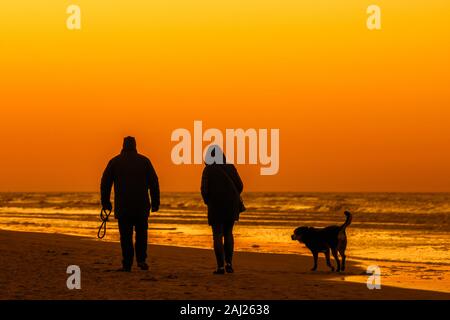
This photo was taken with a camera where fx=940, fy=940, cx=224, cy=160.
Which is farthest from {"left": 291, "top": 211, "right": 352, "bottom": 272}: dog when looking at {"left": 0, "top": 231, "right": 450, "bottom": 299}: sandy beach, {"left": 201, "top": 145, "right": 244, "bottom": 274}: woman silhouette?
{"left": 201, "top": 145, "right": 244, "bottom": 274}: woman silhouette

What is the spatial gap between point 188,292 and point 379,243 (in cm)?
1246

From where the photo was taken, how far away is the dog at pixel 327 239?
566 inches

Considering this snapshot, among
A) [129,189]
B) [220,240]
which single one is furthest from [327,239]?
[129,189]

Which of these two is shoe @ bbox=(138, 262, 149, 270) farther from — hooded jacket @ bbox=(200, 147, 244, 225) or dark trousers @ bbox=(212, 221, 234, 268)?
hooded jacket @ bbox=(200, 147, 244, 225)

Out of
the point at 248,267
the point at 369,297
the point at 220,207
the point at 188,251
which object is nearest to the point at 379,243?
the point at 188,251

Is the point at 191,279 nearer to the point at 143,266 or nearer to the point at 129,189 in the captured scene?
the point at 143,266

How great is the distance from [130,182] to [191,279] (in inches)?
66.0

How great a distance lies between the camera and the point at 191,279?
1228cm

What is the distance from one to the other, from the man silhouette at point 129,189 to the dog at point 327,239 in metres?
2.85

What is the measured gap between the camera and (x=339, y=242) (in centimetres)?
1435

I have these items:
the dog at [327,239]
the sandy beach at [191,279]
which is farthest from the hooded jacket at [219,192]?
the dog at [327,239]

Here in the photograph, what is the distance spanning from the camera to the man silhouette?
1295cm

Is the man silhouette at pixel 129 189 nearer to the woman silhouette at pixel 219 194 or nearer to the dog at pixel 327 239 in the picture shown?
the woman silhouette at pixel 219 194

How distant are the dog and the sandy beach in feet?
1.06
